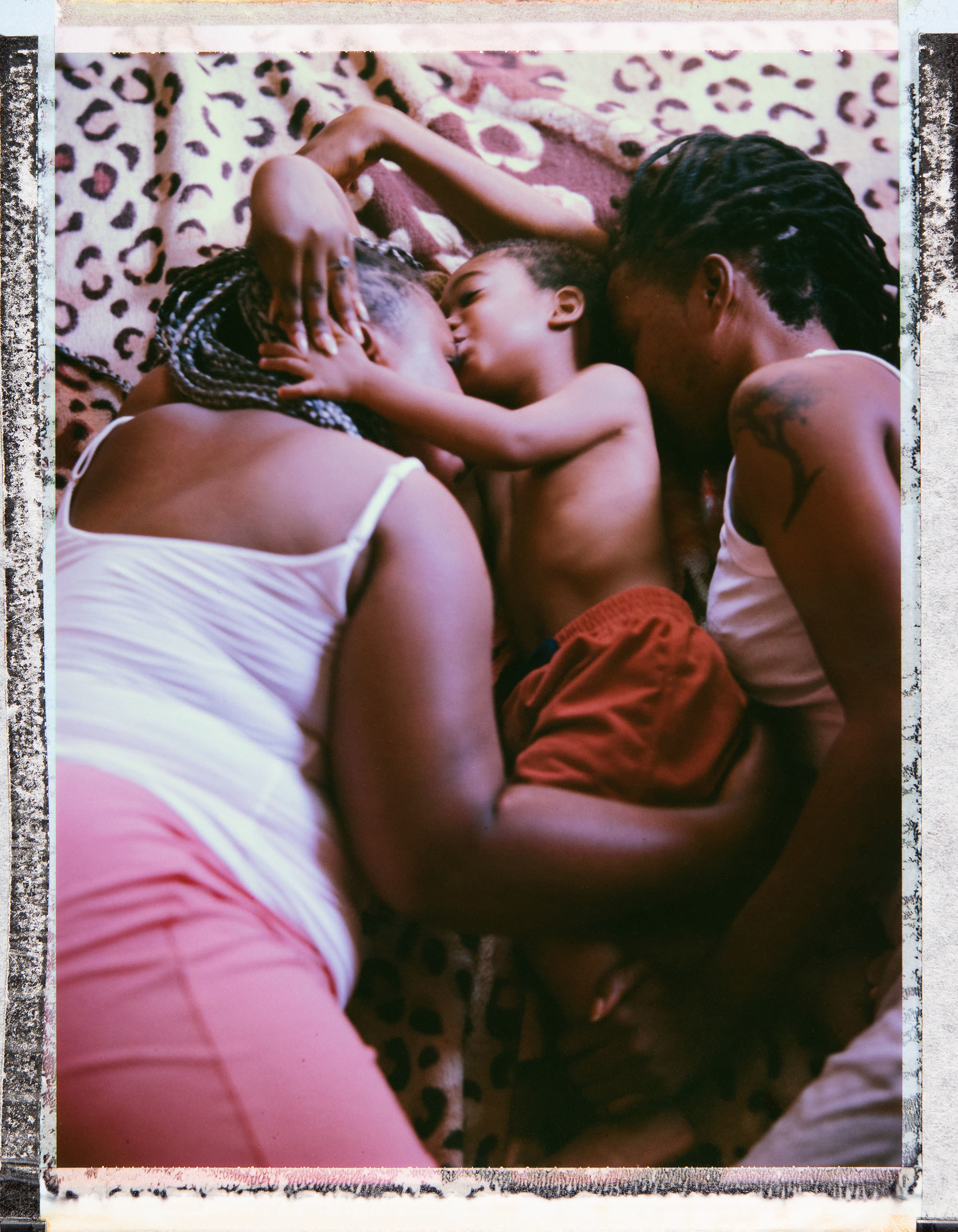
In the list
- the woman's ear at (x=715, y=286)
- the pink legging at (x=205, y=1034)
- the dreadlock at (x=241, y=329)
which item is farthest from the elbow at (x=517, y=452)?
the pink legging at (x=205, y=1034)

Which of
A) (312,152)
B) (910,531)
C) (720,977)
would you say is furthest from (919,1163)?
(312,152)

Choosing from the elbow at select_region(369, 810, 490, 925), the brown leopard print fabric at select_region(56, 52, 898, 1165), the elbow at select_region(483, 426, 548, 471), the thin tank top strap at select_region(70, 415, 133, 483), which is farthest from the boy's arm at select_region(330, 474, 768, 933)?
the thin tank top strap at select_region(70, 415, 133, 483)

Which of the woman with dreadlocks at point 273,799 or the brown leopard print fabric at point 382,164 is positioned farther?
the brown leopard print fabric at point 382,164

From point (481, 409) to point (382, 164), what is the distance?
0.99ft

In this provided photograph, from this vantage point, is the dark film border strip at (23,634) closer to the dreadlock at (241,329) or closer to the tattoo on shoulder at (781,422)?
the dreadlock at (241,329)

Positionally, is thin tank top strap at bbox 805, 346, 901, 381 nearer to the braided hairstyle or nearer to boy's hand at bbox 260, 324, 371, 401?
the braided hairstyle

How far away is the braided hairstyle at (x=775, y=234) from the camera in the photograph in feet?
2.74

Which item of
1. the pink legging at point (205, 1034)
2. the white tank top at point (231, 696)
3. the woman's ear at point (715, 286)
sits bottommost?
the pink legging at point (205, 1034)

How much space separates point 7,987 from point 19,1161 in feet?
0.51

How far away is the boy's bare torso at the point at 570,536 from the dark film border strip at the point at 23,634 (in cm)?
45

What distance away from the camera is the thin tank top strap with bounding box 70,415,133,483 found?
880 millimetres

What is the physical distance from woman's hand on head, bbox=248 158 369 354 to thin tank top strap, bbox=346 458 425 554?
143 millimetres

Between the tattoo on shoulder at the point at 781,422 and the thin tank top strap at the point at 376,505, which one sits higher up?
the tattoo on shoulder at the point at 781,422

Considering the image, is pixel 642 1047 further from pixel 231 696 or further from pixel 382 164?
pixel 382 164
